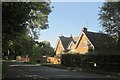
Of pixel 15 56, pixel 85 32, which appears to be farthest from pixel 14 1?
pixel 15 56

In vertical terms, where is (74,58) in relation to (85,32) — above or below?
below

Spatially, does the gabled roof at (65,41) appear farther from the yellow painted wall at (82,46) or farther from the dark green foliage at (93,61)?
the dark green foliage at (93,61)

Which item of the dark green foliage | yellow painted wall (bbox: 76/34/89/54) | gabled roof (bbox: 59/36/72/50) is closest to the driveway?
the dark green foliage

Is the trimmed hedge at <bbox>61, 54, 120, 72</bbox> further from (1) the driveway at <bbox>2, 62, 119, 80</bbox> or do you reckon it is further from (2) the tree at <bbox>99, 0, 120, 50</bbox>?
(1) the driveway at <bbox>2, 62, 119, 80</bbox>

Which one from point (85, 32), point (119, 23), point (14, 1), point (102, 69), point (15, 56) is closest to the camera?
point (14, 1)

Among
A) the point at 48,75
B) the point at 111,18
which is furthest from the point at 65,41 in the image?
the point at 48,75

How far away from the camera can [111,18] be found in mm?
A: 35375

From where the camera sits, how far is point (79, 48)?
197 ft

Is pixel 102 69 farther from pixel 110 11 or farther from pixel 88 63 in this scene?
pixel 110 11

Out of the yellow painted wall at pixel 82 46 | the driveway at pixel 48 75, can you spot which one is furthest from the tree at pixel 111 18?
the yellow painted wall at pixel 82 46

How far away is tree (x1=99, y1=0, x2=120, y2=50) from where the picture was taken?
3444 cm

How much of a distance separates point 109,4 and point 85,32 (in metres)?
22.6

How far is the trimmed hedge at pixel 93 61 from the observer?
35.2 metres

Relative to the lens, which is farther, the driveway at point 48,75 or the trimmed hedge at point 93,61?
the trimmed hedge at point 93,61
